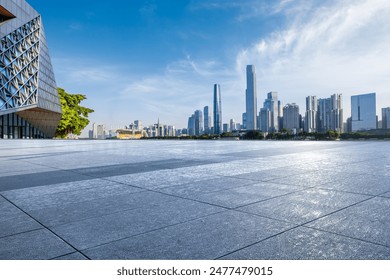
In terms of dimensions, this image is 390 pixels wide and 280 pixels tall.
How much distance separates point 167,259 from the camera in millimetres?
2361

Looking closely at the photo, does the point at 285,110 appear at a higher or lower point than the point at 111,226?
higher

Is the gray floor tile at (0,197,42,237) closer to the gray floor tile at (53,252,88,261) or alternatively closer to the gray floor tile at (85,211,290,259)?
the gray floor tile at (53,252,88,261)

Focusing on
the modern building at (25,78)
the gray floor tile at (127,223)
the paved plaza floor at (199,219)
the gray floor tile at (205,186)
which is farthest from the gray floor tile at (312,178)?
the modern building at (25,78)

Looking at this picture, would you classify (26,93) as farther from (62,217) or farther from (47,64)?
(62,217)

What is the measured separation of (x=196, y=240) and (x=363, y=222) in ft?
5.86

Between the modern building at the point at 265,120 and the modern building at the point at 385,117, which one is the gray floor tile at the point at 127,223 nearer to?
the modern building at the point at 385,117

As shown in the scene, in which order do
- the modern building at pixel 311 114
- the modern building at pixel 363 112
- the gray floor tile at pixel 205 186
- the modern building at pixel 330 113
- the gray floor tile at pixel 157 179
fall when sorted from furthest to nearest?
the modern building at pixel 363 112 → the modern building at pixel 311 114 → the modern building at pixel 330 113 → the gray floor tile at pixel 157 179 → the gray floor tile at pixel 205 186

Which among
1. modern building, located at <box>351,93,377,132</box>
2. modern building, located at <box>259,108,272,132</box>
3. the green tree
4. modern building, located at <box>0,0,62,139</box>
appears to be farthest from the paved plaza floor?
modern building, located at <box>259,108,272,132</box>

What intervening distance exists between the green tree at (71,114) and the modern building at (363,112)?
127473 mm

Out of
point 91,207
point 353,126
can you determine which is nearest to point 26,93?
point 91,207

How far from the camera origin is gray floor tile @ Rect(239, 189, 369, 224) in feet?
11.2

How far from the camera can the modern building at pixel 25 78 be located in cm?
4497

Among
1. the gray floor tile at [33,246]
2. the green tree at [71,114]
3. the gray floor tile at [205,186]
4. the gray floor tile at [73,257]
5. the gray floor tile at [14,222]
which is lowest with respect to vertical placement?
the gray floor tile at [73,257]
